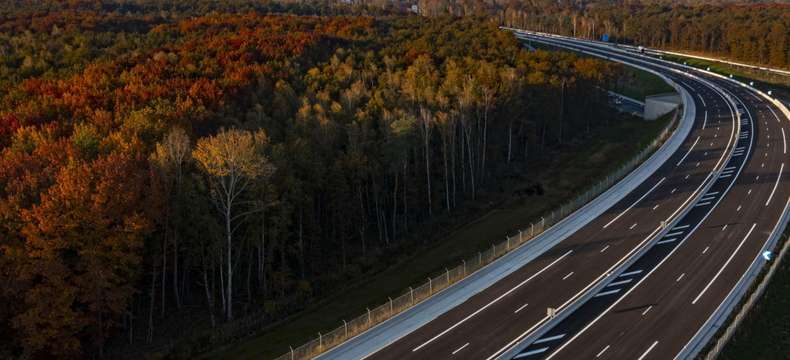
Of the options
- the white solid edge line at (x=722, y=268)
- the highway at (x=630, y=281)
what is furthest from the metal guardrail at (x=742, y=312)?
the white solid edge line at (x=722, y=268)

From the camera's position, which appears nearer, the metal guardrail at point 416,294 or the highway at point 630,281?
the highway at point 630,281

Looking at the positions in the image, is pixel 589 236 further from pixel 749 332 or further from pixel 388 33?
pixel 388 33

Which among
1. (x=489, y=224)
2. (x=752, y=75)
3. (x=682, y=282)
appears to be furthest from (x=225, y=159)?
(x=752, y=75)

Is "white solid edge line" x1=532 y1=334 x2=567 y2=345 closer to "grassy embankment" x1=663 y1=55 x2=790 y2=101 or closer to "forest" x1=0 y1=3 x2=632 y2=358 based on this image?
"forest" x1=0 y1=3 x2=632 y2=358

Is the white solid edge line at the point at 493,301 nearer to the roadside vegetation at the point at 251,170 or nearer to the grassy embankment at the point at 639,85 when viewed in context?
the roadside vegetation at the point at 251,170

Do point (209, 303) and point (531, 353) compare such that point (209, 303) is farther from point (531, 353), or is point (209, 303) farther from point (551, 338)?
point (551, 338)

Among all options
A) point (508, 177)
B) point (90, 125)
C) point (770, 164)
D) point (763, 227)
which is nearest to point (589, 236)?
point (763, 227)

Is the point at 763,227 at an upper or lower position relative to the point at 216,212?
lower
